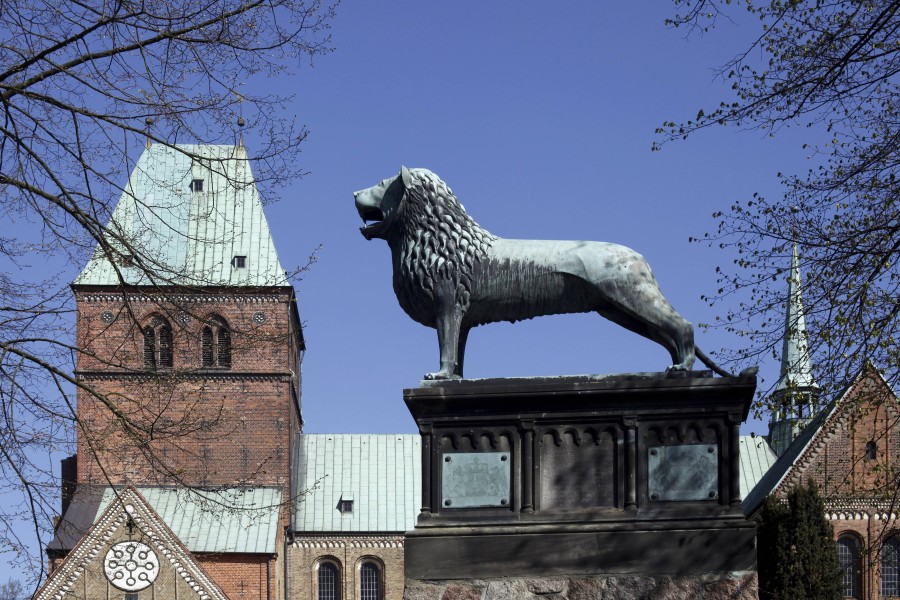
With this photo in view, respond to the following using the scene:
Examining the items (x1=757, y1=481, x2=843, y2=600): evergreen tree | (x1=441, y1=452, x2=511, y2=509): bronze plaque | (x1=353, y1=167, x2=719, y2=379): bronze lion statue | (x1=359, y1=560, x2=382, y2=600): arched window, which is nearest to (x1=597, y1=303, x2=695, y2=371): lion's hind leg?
(x1=353, y1=167, x2=719, y2=379): bronze lion statue

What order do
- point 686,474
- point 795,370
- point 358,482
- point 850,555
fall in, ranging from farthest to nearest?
point 358,482 < point 850,555 < point 795,370 < point 686,474

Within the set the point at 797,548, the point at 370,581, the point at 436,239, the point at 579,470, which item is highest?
the point at 436,239

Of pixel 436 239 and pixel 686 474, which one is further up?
pixel 436 239

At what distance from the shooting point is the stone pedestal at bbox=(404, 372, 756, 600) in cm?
1050

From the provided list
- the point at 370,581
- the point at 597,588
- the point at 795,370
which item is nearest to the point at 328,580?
the point at 370,581

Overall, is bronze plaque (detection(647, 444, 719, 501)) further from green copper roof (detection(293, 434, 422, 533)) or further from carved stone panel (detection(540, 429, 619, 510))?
green copper roof (detection(293, 434, 422, 533))

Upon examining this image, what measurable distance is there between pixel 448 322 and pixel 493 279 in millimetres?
429

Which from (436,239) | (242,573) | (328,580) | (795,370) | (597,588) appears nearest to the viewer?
(597,588)

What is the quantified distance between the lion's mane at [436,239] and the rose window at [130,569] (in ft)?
123

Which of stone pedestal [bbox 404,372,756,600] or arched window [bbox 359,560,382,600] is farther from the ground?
stone pedestal [bbox 404,372,756,600]

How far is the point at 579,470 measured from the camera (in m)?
10.7

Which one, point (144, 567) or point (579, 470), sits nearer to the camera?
point (579, 470)

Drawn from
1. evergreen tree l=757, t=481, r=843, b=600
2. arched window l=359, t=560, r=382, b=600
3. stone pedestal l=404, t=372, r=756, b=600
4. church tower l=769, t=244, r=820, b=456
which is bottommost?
arched window l=359, t=560, r=382, b=600

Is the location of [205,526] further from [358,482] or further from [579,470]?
[579,470]
